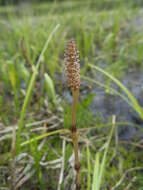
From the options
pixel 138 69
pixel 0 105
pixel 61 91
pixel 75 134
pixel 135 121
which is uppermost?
pixel 138 69

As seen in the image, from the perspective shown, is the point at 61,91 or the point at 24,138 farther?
the point at 61,91

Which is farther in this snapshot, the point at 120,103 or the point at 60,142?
the point at 120,103

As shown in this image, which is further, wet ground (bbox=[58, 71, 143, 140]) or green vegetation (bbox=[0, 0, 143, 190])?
wet ground (bbox=[58, 71, 143, 140])

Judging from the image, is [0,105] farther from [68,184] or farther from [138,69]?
[138,69]

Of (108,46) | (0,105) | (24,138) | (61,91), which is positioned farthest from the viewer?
(108,46)

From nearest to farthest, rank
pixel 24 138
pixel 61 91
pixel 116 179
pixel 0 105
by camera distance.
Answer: pixel 116 179 → pixel 24 138 → pixel 0 105 → pixel 61 91

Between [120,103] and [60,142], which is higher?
[120,103]

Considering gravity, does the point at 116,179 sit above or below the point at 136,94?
below

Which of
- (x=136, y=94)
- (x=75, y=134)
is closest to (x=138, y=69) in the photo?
(x=136, y=94)

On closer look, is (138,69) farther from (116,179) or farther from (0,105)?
(0,105)

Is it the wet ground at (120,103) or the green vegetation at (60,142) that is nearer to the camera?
the green vegetation at (60,142)
